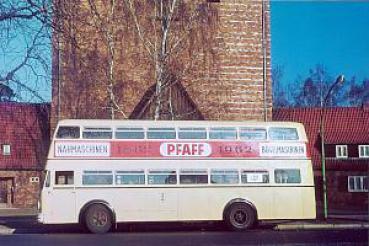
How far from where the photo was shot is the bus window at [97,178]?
21.3 metres

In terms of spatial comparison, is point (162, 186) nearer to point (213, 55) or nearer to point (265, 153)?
point (265, 153)

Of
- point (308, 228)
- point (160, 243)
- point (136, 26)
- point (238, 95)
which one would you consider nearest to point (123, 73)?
point (136, 26)

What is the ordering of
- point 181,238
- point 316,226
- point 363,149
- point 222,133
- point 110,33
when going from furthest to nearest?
point 363,149 → point 110,33 → point 316,226 → point 222,133 → point 181,238

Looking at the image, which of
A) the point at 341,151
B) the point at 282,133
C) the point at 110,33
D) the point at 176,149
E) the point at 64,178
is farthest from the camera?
the point at 341,151

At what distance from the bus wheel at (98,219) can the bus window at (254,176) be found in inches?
191

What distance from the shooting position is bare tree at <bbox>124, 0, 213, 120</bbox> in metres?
28.6

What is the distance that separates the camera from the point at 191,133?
869 inches

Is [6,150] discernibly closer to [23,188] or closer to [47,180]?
[23,188]

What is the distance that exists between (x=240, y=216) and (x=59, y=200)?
625 centimetres

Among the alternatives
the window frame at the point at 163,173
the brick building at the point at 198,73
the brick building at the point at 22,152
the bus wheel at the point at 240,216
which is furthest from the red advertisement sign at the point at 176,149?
the brick building at the point at 22,152

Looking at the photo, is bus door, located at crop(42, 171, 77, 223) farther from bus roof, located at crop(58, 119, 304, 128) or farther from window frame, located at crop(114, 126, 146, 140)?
window frame, located at crop(114, 126, 146, 140)

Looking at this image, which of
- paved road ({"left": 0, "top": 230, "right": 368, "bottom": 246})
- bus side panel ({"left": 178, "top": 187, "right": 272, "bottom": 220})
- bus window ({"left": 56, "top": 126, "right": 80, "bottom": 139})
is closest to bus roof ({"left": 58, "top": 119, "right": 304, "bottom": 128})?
bus window ({"left": 56, "top": 126, "right": 80, "bottom": 139})

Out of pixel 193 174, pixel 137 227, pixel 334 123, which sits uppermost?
pixel 334 123

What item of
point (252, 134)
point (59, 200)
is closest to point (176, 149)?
point (252, 134)
